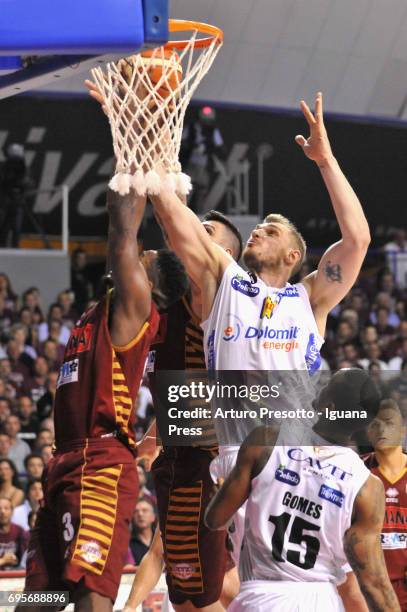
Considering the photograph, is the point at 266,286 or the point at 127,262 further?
the point at 266,286

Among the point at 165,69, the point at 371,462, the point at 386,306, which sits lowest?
the point at 371,462

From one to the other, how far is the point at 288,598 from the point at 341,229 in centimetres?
224

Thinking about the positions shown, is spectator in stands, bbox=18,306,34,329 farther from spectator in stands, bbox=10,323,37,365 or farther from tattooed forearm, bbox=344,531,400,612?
tattooed forearm, bbox=344,531,400,612

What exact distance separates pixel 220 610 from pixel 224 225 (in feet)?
7.14

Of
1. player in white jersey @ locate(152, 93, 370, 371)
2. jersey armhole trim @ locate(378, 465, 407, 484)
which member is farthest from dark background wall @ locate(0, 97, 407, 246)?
player in white jersey @ locate(152, 93, 370, 371)

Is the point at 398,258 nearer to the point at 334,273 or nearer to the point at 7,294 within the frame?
the point at 7,294

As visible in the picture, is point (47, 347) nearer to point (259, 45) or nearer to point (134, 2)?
point (259, 45)

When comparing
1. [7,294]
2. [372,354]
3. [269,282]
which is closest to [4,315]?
[7,294]

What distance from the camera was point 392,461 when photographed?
22.9 feet

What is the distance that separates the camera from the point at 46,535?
5359mm

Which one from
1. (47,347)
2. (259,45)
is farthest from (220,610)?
(259,45)

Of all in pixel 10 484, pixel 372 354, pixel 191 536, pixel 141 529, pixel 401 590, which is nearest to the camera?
pixel 191 536

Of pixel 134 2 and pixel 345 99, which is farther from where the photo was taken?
pixel 345 99

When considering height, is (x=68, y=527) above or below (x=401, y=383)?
below
